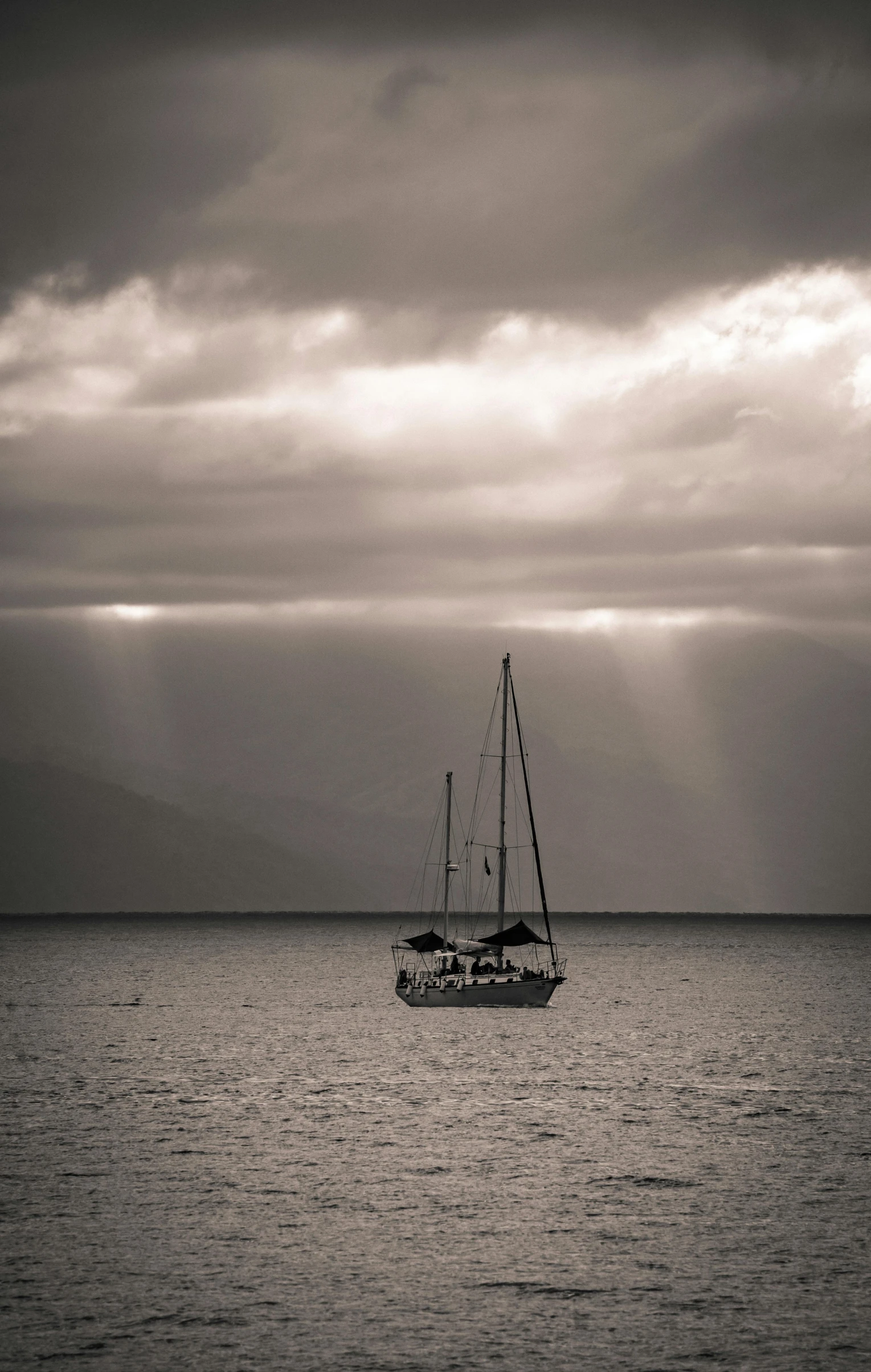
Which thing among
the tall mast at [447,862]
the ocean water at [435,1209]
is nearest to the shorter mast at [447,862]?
the tall mast at [447,862]

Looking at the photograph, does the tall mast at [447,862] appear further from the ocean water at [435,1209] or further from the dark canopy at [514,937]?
the ocean water at [435,1209]

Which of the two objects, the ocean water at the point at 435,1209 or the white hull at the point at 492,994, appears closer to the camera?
the ocean water at the point at 435,1209

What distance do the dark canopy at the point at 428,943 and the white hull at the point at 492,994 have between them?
3482 millimetres

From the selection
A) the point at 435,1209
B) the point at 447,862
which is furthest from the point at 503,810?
the point at 435,1209

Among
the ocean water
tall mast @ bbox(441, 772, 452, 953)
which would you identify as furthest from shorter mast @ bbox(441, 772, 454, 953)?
the ocean water

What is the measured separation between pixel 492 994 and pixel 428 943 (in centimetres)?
967

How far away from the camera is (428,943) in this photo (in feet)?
454

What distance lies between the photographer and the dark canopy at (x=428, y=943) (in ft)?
442

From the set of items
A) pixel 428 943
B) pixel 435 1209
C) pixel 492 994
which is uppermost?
pixel 428 943

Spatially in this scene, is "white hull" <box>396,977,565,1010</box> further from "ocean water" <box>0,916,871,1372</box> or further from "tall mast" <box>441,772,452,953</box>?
"ocean water" <box>0,916,871,1372</box>

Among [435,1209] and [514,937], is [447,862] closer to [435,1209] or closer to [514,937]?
[514,937]

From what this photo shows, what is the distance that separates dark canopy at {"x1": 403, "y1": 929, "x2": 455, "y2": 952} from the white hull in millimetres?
3482

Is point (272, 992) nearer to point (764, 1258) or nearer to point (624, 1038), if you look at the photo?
point (624, 1038)

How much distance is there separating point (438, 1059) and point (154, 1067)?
18347 mm
